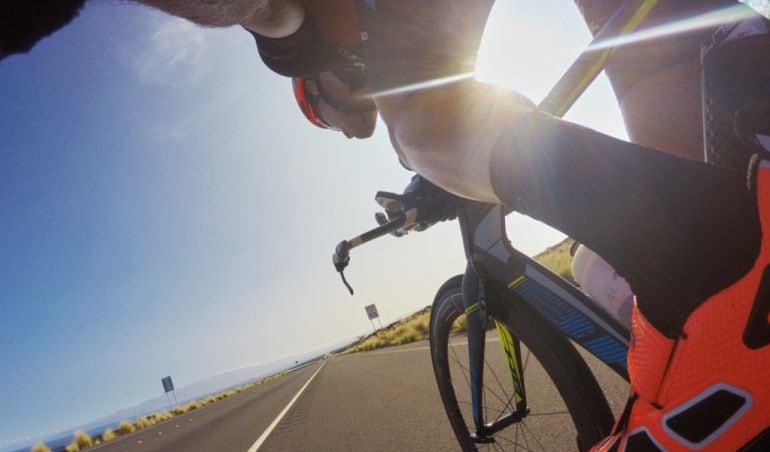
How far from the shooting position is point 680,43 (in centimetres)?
113

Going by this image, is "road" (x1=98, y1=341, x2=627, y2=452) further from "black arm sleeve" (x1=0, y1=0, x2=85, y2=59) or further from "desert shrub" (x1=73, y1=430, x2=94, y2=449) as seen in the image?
"desert shrub" (x1=73, y1=430, x2=94, y2=449)

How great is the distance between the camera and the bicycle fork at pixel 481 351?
1354 millimetres

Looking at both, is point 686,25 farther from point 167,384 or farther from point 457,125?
point 167,384

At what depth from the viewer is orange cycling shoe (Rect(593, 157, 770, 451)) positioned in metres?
0.49

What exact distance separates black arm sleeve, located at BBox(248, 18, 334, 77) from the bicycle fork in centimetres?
78

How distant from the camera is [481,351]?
1.49m

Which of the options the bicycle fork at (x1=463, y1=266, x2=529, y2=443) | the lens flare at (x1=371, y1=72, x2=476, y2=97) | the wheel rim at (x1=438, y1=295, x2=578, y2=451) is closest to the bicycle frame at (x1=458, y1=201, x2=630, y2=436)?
the bicycle fork at (x1=463, y1=266, x2=529, y2=443)

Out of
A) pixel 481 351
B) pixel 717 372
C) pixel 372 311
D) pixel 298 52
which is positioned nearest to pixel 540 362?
pixel 481 351

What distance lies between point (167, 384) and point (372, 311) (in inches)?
556

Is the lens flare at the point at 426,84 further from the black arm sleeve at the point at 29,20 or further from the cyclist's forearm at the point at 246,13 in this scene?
the black arm sleeve at the point at 29,20

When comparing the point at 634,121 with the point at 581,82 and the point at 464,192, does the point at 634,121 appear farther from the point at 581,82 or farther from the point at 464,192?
the point at 464,192

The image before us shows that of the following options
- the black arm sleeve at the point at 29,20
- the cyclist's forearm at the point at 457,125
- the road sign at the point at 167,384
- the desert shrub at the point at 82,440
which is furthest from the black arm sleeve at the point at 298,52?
the road sign at the point at 167,384

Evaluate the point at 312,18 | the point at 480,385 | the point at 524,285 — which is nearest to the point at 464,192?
the point at 524,285

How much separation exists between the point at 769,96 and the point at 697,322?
0.33 metres
